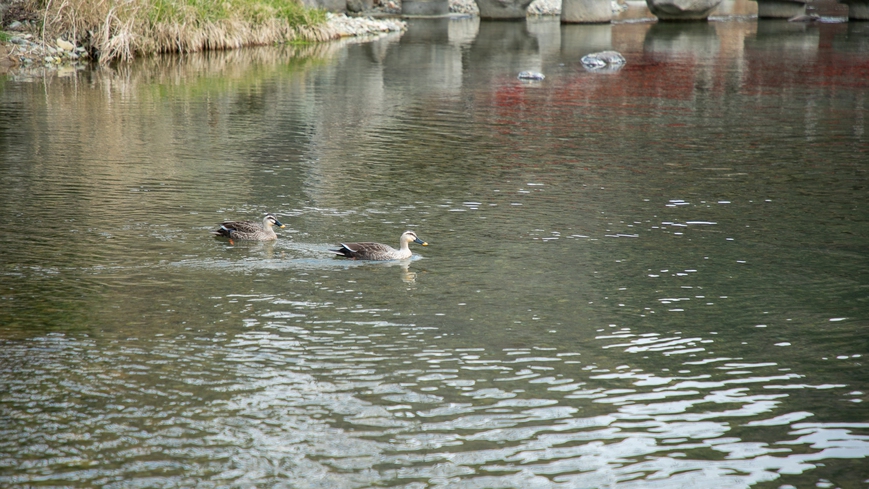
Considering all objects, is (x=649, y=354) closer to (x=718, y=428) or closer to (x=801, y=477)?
(x=718, y=428)

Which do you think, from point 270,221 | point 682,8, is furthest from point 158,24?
point 682,8

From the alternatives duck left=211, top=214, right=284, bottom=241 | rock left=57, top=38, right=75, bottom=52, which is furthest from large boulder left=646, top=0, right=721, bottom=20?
duck left=211, top=214, right=284, bottom=241

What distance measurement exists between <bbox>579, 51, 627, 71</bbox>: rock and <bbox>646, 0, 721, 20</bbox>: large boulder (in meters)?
23.0

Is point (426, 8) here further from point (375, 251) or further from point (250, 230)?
point (375, 251)

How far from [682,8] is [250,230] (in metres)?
49.6

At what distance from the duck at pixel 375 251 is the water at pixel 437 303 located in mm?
143

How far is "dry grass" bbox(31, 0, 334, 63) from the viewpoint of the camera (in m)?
31.6

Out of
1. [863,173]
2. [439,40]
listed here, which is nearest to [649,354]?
[863,173]

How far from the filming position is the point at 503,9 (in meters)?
58.6

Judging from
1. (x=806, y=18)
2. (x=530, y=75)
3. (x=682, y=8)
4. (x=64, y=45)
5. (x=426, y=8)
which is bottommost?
(x=530, y=75)

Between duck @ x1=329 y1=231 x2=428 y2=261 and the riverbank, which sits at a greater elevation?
the riverbank

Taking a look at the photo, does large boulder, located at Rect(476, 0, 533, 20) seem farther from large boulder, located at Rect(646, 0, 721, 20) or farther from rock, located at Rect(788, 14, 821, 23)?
rock, located at Rect(788, 14, 821, 23)

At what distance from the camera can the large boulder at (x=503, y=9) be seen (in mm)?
58062

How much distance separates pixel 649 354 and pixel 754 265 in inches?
129
